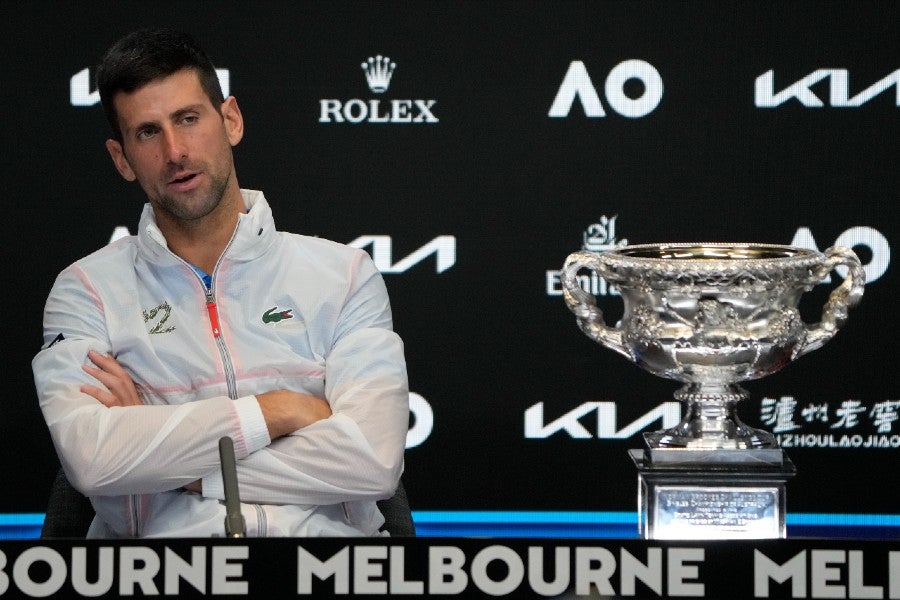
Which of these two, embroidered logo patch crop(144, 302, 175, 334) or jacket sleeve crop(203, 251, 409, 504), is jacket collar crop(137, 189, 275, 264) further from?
jacket sleeve crop(203, 251, 409, 504)

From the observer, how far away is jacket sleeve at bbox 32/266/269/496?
2.39 meters

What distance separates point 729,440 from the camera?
230 cm

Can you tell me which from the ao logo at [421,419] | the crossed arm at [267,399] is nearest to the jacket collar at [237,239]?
the crossed arm at [267,399]

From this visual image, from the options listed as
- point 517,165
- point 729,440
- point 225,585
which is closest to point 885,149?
point 517,165

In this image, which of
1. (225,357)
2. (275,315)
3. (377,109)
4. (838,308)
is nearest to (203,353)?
(225,357)

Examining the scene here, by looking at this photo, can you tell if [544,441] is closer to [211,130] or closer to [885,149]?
[885,149]

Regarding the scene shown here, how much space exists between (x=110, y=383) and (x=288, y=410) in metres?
0.32

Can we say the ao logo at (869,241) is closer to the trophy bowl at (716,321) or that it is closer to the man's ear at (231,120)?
the trophy bowl at (716,321)

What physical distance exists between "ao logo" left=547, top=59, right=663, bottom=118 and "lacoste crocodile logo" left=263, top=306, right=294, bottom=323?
1.61m

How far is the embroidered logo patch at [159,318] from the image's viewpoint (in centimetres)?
262

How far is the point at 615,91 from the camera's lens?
13.3ft

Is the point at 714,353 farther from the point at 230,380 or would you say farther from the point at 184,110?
the point at 184,110

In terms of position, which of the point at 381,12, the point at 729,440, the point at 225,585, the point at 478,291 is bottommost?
A: the point at 225,585

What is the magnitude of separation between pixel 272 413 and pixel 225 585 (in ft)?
2.35
